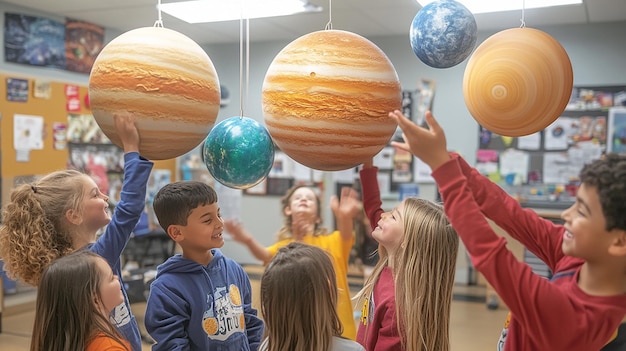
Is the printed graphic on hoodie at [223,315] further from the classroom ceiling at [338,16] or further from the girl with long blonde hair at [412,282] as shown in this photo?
the classroom ceiling at [338,16]

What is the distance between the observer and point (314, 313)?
1.51 metres

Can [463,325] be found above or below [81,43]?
below

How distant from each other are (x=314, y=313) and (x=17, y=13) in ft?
15.9

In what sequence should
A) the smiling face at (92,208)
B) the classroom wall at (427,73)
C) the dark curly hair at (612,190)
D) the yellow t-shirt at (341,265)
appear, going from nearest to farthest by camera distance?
the dark curly hair at (612,190) < the smiling face at (92,208) < the yellow t-shirt at (341,265) < the classroom wall at (427,73)

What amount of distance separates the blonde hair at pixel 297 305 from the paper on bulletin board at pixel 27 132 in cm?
432

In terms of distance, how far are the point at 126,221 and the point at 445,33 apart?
1095mm

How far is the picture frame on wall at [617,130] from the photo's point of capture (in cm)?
566

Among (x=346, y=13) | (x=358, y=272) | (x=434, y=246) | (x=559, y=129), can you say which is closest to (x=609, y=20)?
(x=559, y=129)

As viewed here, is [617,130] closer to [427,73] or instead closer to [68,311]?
[427,73]

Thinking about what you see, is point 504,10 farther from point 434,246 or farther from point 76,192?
point 76,192

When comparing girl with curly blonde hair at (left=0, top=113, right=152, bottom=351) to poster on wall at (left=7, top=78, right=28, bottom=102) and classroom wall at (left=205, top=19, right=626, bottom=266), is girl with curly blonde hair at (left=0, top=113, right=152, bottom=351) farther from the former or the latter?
classroom wall at (left=205, top=19, right=626, bottom=266)

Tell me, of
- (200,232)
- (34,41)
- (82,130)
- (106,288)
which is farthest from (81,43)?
(106,288)

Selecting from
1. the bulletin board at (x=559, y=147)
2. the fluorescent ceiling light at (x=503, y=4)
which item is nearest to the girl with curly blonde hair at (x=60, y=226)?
the fluorescent ceiling light at (x=503, y=4)

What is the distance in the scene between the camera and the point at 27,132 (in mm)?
5176
